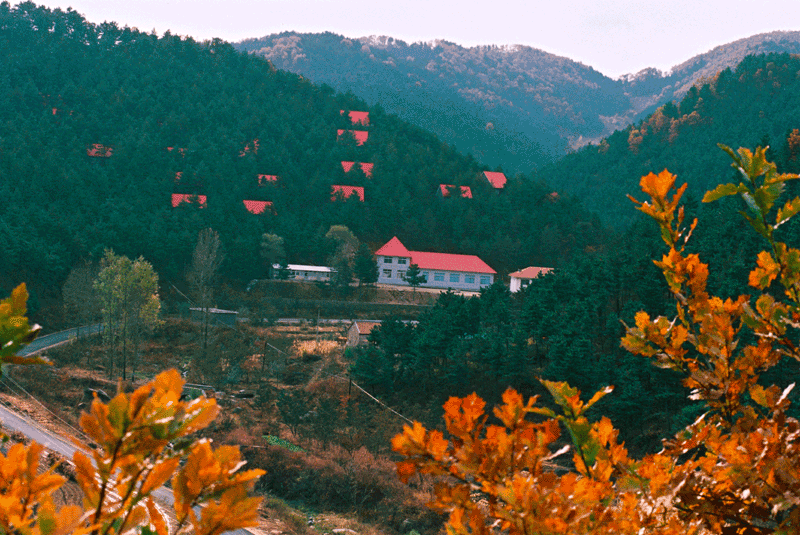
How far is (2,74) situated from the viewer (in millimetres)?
71125

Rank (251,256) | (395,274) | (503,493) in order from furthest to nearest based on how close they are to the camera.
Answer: (395,274) → (251,256) → (503,493)

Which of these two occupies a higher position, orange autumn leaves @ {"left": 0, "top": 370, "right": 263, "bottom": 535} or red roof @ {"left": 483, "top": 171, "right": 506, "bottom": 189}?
red roof @ {"left": 483, "top": 171, "right": 506, "bottom": 189}

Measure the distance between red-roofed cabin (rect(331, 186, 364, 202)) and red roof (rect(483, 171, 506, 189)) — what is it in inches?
675

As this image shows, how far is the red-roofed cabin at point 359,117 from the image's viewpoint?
277ft

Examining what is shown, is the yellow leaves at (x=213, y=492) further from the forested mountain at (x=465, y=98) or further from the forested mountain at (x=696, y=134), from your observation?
the forested mountain at (x=465, y=98)

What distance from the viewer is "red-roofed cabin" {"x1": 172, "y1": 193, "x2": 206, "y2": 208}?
56906 mm

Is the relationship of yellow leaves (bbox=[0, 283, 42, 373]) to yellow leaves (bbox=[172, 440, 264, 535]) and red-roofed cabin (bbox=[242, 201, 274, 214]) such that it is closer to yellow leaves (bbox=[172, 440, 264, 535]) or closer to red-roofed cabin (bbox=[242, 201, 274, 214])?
yellow leaves (bbox=[172, 440, 264, 535])

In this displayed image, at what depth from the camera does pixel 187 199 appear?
58.3 meters

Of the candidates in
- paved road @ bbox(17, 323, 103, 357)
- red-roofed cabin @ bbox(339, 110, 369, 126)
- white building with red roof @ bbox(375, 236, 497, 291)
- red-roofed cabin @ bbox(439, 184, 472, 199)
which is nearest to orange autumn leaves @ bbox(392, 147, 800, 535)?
paved road @ bbox(17, 323, 103, 357)

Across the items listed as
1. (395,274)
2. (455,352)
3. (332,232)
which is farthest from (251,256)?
(455,352)

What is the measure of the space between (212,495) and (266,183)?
2633 inches

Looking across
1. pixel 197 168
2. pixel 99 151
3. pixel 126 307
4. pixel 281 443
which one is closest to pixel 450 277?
pixel 126 307

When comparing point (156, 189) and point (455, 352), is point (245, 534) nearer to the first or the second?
point (455, 352)

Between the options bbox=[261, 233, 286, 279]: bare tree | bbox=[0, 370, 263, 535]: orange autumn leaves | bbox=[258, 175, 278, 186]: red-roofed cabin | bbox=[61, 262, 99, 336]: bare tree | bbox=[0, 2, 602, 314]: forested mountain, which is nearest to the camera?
bbox=[0, 370, 263, 535]: orange autumn leaves
